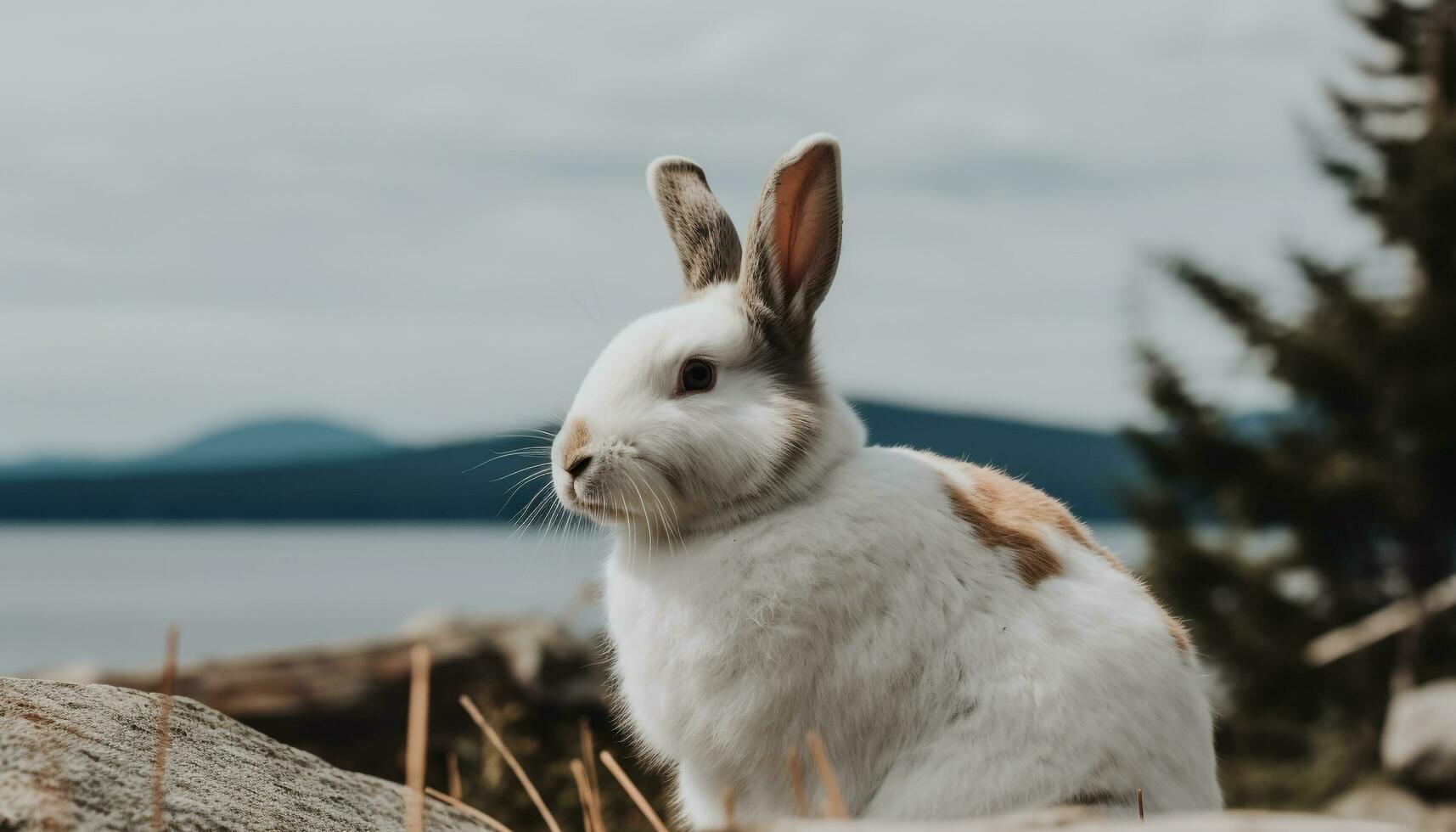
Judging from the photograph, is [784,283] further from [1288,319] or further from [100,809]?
[1288,319]

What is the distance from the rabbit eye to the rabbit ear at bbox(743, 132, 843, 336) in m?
0.25

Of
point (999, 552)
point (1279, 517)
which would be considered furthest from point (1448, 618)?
point (999, 552)

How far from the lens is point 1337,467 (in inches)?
672

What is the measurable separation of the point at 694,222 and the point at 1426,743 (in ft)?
43.8

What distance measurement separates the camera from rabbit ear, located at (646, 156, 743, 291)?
3.92 meters

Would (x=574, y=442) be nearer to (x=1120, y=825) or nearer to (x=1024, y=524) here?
(x=1024, y=524)

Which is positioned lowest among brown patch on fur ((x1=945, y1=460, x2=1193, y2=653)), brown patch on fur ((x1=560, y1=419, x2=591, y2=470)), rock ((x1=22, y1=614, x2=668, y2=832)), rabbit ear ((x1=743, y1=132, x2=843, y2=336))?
rock ((x1=22, y1=614, x2=668, y2=832))

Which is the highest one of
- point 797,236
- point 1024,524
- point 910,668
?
point 797,236

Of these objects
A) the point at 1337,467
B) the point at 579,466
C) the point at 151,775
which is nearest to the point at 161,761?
the point at 151,775

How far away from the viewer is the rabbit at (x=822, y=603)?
10.3ft

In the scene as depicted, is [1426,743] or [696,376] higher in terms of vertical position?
[696,376]

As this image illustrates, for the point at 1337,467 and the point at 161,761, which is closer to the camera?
the point at 161,761

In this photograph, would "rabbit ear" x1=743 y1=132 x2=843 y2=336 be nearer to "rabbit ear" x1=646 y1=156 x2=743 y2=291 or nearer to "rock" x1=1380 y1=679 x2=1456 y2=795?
"rabbit ear" x1=646 y1=156 x2=743 y2=291

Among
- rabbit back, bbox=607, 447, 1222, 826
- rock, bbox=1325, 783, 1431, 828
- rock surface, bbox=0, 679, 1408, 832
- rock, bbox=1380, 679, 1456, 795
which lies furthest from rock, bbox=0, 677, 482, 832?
rock, bbox=1380, 679, 1456, 795
